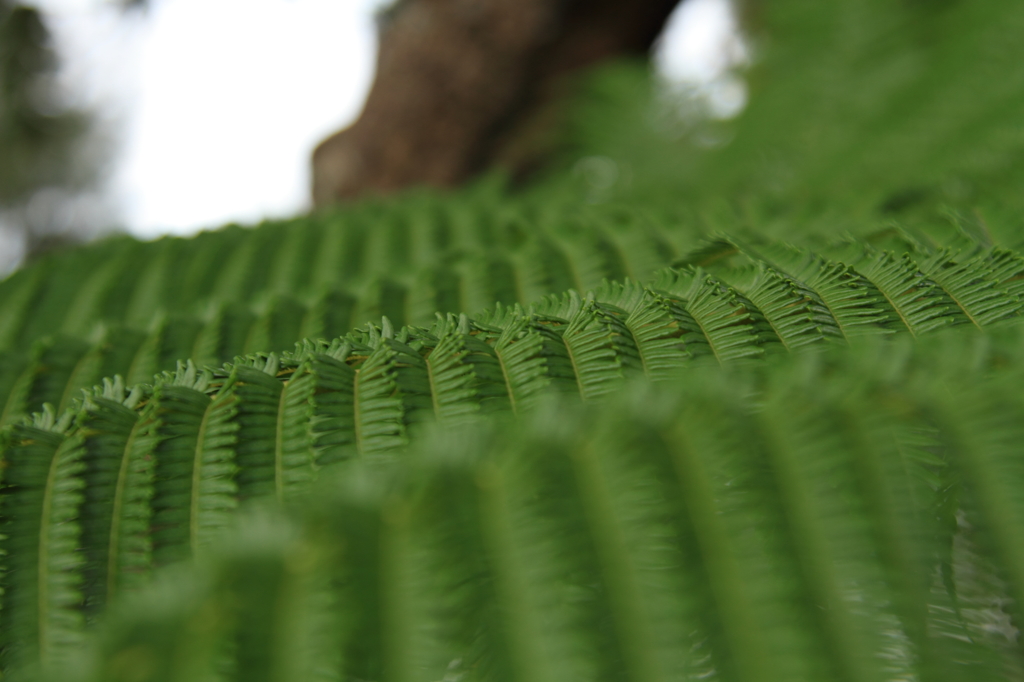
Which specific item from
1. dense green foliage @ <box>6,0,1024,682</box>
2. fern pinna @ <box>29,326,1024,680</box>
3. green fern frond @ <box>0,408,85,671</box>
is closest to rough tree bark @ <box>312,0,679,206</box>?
dense green foliage @ <box>6,0,1024,682</box>

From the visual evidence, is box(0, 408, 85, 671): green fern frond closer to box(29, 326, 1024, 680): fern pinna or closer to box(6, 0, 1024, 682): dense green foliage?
box(6, 0, 1024, 682): dense green foliage

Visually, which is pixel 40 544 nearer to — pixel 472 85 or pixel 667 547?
pixel 667 547

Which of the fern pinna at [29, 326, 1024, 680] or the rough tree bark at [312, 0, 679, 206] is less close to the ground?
the rough tree bark at [312, 0, 679, 206]

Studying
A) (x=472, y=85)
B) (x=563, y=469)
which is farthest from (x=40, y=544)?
(x=472, y=85)

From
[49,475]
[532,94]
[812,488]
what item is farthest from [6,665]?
[532,94]

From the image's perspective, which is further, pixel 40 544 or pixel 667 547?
pixel 40 544

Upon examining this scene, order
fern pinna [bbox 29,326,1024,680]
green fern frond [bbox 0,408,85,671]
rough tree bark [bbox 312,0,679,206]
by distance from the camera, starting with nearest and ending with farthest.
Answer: fern pinna [bbox 29,326,1024,680]
green fern frond [bbox 0,408,85,671]
rough tree bark [bbox 312,0,679,206]
